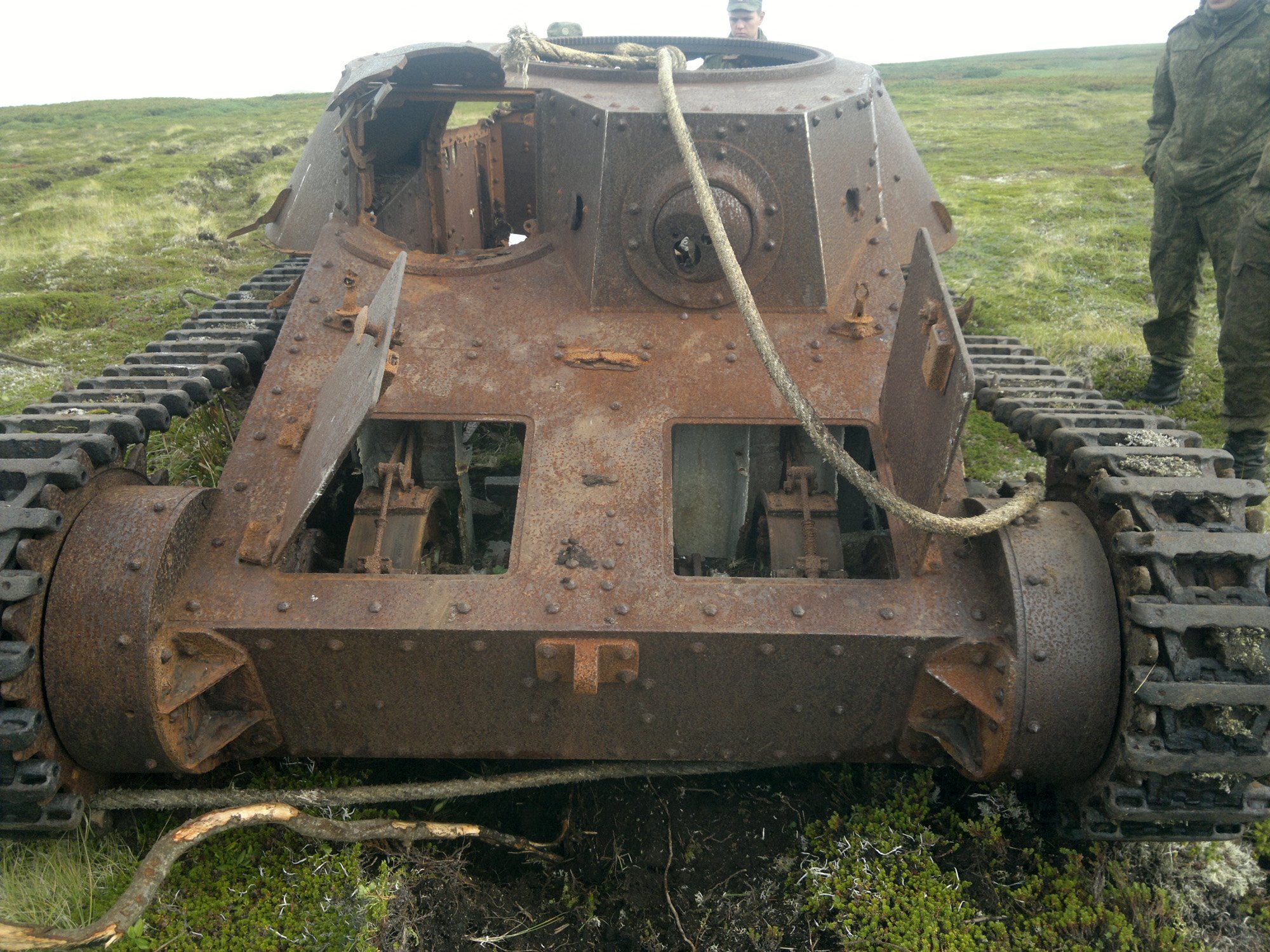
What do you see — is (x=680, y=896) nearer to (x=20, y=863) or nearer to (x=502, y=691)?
(x=502, y=691)

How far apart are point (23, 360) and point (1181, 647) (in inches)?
302

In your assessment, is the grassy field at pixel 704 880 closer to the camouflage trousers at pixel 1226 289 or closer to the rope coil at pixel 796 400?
the rope coil at pixel 796 400

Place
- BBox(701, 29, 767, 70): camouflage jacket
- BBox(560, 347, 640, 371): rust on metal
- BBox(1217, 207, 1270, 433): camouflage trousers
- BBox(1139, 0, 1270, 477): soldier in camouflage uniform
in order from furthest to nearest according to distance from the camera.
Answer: BBox(701, 29, 767, 70): camouflage jacket
BBox(1139, 0, 1270, 477): soldier in camouflage uniform
BBox(1217, 207, 1270, 433): camouflage trousers
BBox(560, 347, 640, 371): rust on metal

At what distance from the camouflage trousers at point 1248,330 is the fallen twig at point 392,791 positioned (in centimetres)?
401

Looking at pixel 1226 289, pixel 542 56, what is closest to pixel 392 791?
pixel 542 56

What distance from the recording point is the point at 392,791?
337 cm

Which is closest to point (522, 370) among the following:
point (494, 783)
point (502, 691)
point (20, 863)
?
point (502, 691)

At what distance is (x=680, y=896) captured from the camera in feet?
10.8

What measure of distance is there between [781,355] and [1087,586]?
55.4 inches

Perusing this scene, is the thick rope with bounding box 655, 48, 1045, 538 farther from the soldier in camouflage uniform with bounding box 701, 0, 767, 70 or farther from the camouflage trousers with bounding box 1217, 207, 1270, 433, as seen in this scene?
the soldier in camouflage uniform with bounding box 701, 0, 767, 70

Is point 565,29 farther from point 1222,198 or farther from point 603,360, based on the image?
point 1222,198

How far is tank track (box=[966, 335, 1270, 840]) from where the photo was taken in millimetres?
2639

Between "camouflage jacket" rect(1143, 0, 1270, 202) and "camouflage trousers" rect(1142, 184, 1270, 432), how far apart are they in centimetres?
16

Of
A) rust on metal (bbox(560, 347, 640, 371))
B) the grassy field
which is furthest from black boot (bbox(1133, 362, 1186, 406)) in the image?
rust on metal (bbox(560, 347, 640, 371))
